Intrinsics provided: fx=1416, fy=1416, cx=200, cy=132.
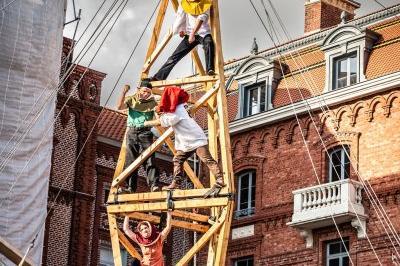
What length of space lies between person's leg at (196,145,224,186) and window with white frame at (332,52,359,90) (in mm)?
24552

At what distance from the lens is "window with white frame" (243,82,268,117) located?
48906mm

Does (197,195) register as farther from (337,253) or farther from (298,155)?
(298,155)

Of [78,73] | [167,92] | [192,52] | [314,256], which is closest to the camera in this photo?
[167,92]

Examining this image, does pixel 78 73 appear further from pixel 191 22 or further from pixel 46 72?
pixel 191 22

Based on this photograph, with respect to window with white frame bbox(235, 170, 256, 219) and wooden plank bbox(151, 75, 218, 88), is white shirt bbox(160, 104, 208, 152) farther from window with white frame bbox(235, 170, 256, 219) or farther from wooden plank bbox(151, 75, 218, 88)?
window with white frame bbox(235, 170, 256, 219)

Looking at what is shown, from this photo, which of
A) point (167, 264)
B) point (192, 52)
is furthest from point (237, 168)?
point (192, 52)

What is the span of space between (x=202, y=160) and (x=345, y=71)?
25079mm

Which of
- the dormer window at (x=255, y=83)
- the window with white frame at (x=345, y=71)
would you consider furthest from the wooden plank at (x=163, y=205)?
the dormer window at (x=255, y=83)

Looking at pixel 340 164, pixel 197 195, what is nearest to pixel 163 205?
pixel 197 195

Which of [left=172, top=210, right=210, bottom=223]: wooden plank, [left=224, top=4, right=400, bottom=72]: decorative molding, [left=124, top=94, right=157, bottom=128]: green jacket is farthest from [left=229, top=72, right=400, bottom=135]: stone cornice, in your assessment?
[left=172, top=210, right=210, bottom=223]: wooden plank

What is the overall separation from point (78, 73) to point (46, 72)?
970 centimetres

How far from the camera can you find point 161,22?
2283 centimetres

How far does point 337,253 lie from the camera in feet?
147

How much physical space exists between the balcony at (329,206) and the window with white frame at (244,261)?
122 inches
